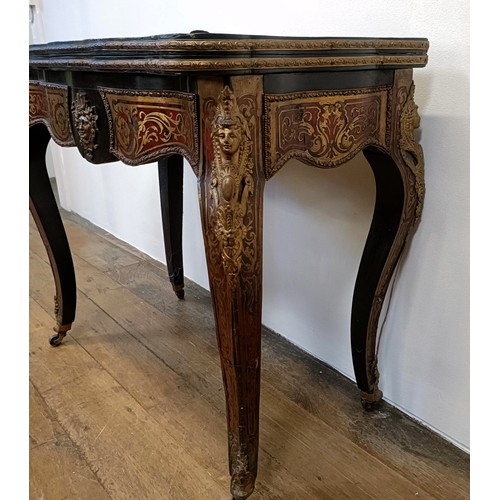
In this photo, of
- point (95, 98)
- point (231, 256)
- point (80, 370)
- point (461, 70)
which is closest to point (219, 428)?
point (80, 370)

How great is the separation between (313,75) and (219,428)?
77 centimetres

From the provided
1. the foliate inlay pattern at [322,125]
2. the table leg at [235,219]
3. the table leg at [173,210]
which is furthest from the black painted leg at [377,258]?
the table leg at [173,210]

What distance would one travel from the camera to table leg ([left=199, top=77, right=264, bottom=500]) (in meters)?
0.69

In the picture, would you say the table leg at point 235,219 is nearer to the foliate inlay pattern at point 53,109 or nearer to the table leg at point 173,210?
the foliate inlay pattern at point 53,109

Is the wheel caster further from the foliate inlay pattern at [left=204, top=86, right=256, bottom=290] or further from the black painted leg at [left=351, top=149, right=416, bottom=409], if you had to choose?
the foliate inlay pattern at [left=204, top=86, right=256, bottom=290]

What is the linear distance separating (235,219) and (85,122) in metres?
0.38

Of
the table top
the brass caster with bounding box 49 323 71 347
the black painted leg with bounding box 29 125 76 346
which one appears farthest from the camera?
the brass caster with bounding box 49 323 71 347

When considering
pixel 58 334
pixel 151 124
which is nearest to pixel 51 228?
pixel 58 334

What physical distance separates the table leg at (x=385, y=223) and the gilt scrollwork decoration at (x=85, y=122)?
48 cm

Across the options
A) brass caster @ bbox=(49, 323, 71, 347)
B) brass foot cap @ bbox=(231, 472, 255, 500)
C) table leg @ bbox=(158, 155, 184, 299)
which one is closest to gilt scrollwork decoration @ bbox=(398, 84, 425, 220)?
brass foot cap @ bbox=(231, 472, 255, 500)

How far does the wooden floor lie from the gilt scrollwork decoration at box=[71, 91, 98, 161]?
0.60 m

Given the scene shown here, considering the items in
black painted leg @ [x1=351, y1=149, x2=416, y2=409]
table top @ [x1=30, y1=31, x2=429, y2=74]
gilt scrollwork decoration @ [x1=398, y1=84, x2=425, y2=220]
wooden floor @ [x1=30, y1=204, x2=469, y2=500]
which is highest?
table top @ [x1=30, y1=31, x2=429, y2=74]

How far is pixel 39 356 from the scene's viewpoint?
4.81 feet

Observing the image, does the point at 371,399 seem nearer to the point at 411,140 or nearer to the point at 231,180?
the point at 411,140
